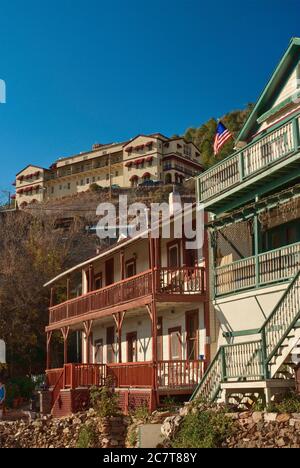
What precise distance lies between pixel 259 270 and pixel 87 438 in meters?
7.12

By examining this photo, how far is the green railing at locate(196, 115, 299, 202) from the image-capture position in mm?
19922

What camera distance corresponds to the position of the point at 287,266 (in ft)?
66.0

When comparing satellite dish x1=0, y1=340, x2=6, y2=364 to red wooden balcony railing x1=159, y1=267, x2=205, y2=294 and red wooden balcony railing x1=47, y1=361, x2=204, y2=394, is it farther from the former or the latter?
red wooden balcony railing x1=159, y1=267, x2=205, y2=294

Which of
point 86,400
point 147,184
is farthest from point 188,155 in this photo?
point 86,400

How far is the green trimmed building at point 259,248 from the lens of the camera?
56.6 ft

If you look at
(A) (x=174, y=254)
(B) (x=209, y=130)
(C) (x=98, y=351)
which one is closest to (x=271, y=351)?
(A) (x=174, y=254)

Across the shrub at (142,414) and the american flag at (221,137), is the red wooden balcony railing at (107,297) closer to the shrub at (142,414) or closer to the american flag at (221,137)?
the shrub at (142,414)

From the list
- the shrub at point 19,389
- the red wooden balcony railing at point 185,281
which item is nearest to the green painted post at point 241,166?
the red wooden balcony railing at point 185,281

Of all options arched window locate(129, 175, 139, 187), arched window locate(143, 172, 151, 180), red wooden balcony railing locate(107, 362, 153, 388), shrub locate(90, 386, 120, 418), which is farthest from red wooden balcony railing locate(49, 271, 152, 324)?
arched window locate(129, 175, 139, 187)

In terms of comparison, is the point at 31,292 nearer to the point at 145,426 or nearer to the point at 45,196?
the point at 145,426

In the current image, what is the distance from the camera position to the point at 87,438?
20547 mm

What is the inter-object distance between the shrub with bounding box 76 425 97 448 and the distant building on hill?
86.7 meters

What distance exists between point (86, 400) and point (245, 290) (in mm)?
8518

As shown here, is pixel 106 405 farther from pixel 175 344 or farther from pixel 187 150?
pixel 187 150
